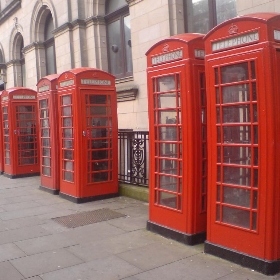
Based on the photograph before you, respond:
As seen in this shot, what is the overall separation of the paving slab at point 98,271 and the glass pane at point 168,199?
1097 mm

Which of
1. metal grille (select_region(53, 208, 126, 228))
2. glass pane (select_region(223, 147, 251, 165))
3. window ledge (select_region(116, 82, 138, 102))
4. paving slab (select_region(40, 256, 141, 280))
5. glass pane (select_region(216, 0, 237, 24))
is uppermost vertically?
glass pane (select_region(216, 0, 237, 24))

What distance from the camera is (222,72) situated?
424 centimetres

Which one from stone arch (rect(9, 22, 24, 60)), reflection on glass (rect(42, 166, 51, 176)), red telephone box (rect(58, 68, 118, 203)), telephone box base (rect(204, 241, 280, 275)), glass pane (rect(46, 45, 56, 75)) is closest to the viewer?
telephone box base (rect(204, 241, 280, 275))

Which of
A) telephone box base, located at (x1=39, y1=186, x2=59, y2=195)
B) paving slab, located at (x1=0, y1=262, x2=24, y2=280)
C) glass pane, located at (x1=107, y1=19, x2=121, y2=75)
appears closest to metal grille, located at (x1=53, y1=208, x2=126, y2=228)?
paving slab, located at (x1=0, y1=262, x2=24, y2=280)

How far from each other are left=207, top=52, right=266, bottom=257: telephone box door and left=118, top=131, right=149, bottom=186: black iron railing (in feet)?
10.9

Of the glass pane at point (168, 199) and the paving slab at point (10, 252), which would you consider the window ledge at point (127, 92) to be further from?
the paving slab at point (10, 252)

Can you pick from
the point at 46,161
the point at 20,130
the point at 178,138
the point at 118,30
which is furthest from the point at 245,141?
the point at 20,130

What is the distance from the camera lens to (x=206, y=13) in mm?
7730

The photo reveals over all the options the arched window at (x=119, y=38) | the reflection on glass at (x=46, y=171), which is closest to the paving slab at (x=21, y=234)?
the reflection on glass at (x=46, y=171)

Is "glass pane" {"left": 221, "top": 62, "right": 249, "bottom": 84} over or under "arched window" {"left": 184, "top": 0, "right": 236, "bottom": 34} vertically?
under

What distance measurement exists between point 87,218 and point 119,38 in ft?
19.5

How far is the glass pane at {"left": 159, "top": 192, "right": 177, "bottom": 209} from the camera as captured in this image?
5.07 metres

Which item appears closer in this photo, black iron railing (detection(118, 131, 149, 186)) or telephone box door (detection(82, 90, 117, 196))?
telephone box door (detection(82, 90, 117, 196))

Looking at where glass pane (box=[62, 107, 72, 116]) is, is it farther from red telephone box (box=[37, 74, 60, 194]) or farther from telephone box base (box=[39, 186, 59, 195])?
telephone box base (box=[39, 186, 59, 195])
